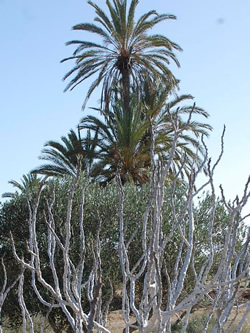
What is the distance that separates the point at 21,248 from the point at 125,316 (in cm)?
917

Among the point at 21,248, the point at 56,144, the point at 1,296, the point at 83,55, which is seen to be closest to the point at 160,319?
the point at 1,296

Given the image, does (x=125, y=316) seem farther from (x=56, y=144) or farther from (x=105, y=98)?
(x=105, y=98)

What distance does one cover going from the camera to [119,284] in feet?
39.0

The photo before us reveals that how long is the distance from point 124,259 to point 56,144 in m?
15.1

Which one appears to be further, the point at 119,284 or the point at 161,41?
the point at 161,41

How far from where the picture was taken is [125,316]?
2.24 meters

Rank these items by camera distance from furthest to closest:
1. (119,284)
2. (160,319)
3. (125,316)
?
1. (119,284)
2. (125,316)
3. (160,319)

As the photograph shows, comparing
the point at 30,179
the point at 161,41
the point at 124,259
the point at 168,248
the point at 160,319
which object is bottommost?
the point at 160,319

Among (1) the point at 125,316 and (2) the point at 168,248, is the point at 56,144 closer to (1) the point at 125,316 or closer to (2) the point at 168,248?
(2) the point at 168,248

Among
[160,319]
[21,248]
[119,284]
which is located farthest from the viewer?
[119,284]

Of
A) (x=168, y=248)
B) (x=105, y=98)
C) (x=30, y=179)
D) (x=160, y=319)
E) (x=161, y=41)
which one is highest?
(x=161, y=41)

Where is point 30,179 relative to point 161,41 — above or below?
below

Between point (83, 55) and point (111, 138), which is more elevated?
point (83, 55)

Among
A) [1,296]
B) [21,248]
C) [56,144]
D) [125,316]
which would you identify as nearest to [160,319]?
[125,316]
